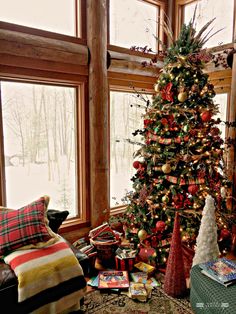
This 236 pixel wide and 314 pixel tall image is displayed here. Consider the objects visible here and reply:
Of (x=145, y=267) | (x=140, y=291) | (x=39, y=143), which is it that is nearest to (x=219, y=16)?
(x=39, y=143)

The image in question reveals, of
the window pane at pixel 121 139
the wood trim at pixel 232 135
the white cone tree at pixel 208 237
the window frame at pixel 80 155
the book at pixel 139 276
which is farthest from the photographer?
the window pane at pixel 121 139

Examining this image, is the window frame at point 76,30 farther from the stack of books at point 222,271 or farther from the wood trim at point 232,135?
the stack of books at point 222,271

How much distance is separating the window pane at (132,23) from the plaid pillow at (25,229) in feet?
8.79

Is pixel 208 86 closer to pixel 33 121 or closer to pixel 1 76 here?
pixel 33 121

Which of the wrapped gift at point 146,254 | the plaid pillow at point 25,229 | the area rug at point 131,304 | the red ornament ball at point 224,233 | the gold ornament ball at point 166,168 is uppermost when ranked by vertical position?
the gold ornament ball at point 166,168

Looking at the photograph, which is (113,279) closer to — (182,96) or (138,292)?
(138,292)

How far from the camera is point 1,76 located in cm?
273

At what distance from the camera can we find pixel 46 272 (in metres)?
1.84

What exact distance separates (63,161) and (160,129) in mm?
1360

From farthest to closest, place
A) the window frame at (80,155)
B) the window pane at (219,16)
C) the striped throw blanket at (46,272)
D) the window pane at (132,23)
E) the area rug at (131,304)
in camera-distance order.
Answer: the window pane at (132,23) → the window pane at (219,16) → the window frame at (80,155) → the area rug at (131,304) → the striped throw blanket at (46,272)

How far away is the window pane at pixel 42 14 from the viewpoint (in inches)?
109

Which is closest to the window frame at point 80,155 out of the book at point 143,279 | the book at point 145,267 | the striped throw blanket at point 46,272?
the book at point 145,267

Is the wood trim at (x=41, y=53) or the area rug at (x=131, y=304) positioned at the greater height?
the wood trim at (x=41, y=53)

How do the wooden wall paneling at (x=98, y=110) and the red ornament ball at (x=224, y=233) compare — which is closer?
the red ornament ball at (x=224, y=233)
